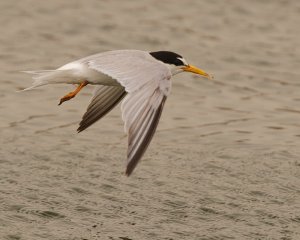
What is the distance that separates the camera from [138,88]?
11.2m

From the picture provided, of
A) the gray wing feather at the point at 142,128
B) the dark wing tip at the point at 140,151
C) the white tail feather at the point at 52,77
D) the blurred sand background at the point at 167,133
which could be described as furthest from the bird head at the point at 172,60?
the dark wing tip at the point at 140,151

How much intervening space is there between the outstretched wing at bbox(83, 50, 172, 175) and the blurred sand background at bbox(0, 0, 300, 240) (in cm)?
184

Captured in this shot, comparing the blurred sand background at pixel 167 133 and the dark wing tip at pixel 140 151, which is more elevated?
the dark wing tip at pixel 140 151

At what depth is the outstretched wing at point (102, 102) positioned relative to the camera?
12.7 m

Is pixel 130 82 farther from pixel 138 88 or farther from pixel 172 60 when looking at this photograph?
pixel 172 60

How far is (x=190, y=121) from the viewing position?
17328 mm

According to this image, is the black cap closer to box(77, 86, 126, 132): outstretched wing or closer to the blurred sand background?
box(77, 86, 126, 132): outstretched wing

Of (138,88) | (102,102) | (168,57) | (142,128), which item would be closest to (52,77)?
(102,102)

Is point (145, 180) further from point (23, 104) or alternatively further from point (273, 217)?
point (23, 104)

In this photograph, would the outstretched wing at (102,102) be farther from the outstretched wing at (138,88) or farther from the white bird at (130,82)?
the outstretched wing at (138,88)

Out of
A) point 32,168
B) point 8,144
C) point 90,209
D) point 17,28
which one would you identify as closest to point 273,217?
point 90,209

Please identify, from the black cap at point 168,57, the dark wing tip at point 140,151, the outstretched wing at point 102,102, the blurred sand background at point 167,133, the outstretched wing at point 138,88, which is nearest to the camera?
the dark wing tip at point 140,151

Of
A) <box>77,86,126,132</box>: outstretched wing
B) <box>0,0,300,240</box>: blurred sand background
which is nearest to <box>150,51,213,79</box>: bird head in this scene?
<box>77,86,126,132</box>: outstretched wing

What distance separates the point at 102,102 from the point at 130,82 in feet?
4.72
